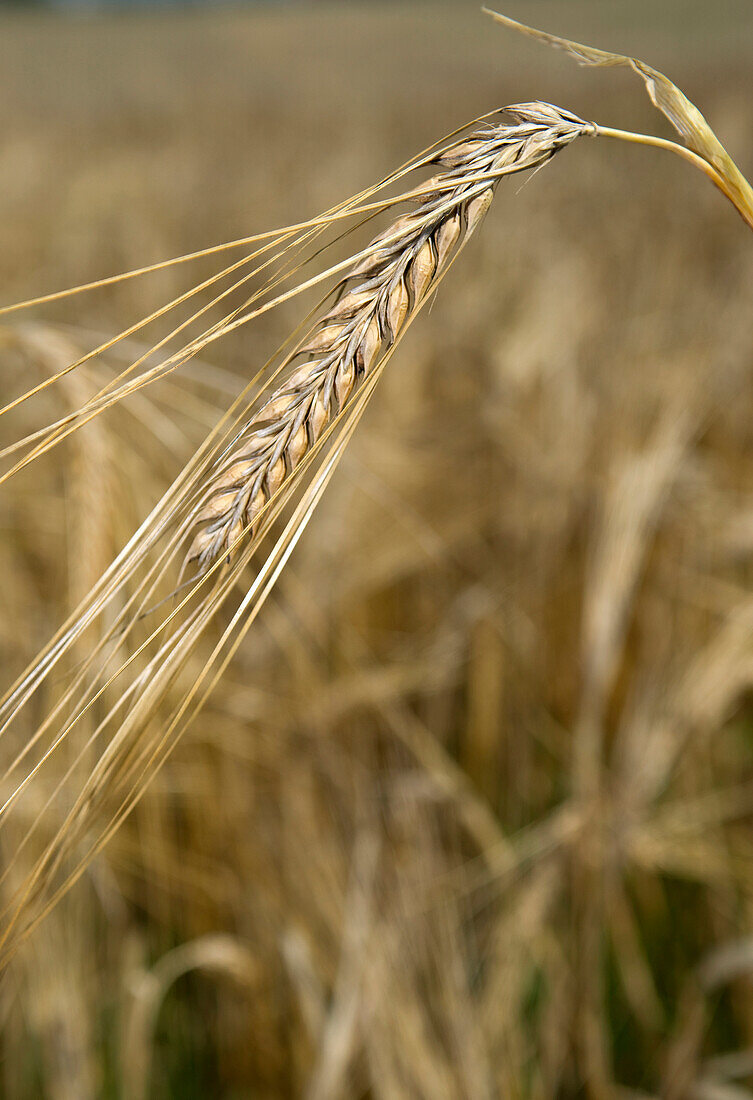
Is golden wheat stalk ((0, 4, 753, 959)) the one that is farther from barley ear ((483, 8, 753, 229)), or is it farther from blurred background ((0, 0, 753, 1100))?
blurred background ((0, 0, 753, 1100))

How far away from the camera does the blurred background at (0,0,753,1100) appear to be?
0.66 m

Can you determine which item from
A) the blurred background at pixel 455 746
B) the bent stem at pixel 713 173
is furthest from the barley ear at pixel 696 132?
the blurred background at pixel 455 746

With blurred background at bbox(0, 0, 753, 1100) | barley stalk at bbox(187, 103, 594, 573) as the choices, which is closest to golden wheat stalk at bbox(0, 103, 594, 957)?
barley stalk at bbox(187, 103, 594, 573)

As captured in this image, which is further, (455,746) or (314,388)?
(455,746)

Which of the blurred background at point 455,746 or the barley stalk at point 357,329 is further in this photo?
the blurred background at point 455,746

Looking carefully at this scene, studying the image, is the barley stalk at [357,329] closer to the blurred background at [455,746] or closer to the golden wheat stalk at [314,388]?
the golden wheat stalk at [314,388]

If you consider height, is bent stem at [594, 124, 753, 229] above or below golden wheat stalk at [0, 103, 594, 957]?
above

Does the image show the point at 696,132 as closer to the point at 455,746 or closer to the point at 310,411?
the point at 310,411

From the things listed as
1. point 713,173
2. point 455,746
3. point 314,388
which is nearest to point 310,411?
point 314,388

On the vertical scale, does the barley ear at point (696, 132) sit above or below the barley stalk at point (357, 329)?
above

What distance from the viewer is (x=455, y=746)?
47.3 inches

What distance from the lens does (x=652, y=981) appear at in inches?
33.9

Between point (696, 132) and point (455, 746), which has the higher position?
point (696, 132)

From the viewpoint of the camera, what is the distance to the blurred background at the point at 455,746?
0.66m
